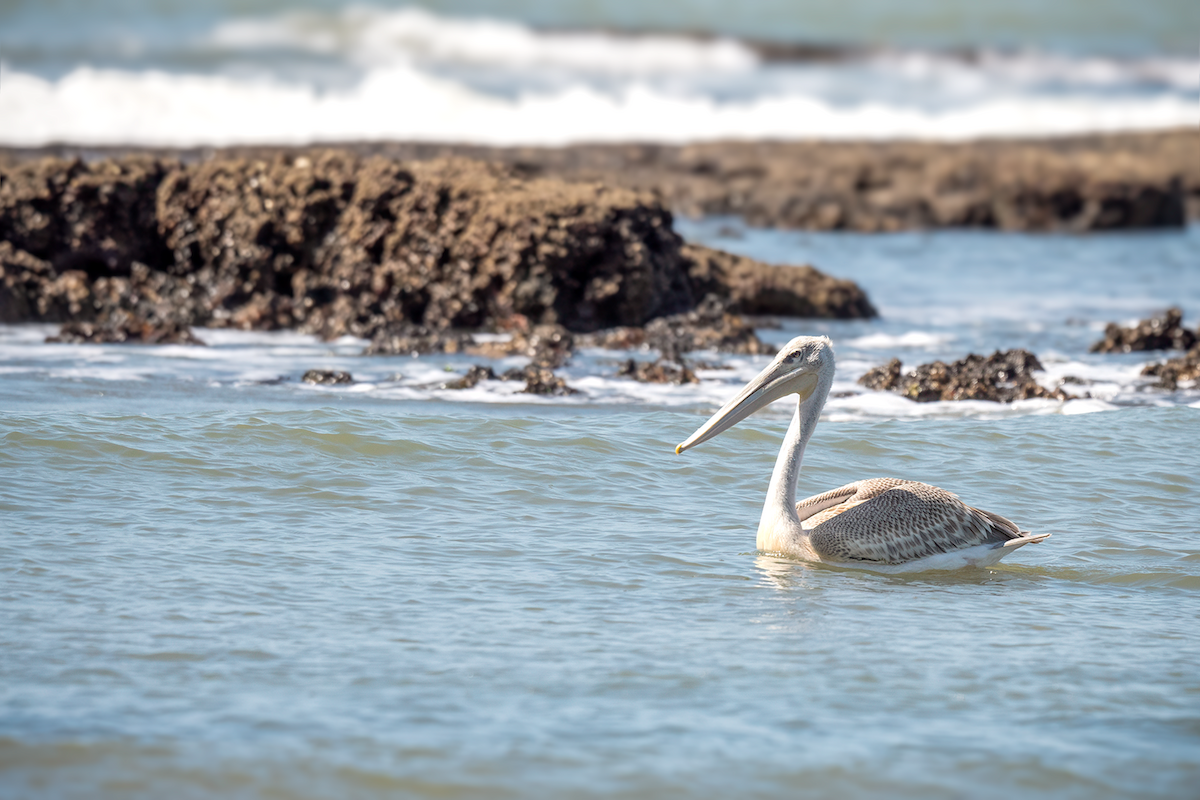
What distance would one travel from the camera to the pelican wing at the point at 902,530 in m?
6.86

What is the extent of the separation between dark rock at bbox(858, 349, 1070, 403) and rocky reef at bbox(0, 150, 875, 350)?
233 cm

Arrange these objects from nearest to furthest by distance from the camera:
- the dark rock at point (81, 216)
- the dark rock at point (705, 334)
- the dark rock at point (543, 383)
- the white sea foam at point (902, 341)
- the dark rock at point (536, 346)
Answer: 1. the dark rock at point (543, 383)
2. the dark rock at point (536, 346)
3. the dark rock at point (705, 334)
4. the white sea foam at point (902, 341)
5. the dark rock at point (81, 216)

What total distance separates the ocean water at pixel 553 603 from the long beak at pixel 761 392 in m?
0.61

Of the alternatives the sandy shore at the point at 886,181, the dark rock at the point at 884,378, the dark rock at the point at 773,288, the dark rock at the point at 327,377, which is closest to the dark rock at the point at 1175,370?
the dark rock at the point at 884,378

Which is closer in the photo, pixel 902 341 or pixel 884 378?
pixel 884 378

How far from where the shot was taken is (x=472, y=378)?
1137 centimetres

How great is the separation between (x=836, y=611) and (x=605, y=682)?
1491mm

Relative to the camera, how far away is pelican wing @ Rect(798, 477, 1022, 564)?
686cm

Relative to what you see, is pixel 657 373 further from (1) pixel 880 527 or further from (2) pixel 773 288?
(1) pixel 880 527

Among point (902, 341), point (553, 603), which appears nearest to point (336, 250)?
point (902, 341)

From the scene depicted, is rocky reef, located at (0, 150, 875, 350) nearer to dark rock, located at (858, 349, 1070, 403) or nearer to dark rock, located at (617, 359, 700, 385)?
dark rock, located at (617, 359, 700, 385)

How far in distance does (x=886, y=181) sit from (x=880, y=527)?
111ft

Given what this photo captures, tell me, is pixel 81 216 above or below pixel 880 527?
above

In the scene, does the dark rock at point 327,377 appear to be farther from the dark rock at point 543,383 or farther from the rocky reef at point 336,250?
the rocky reef at point 336,250
